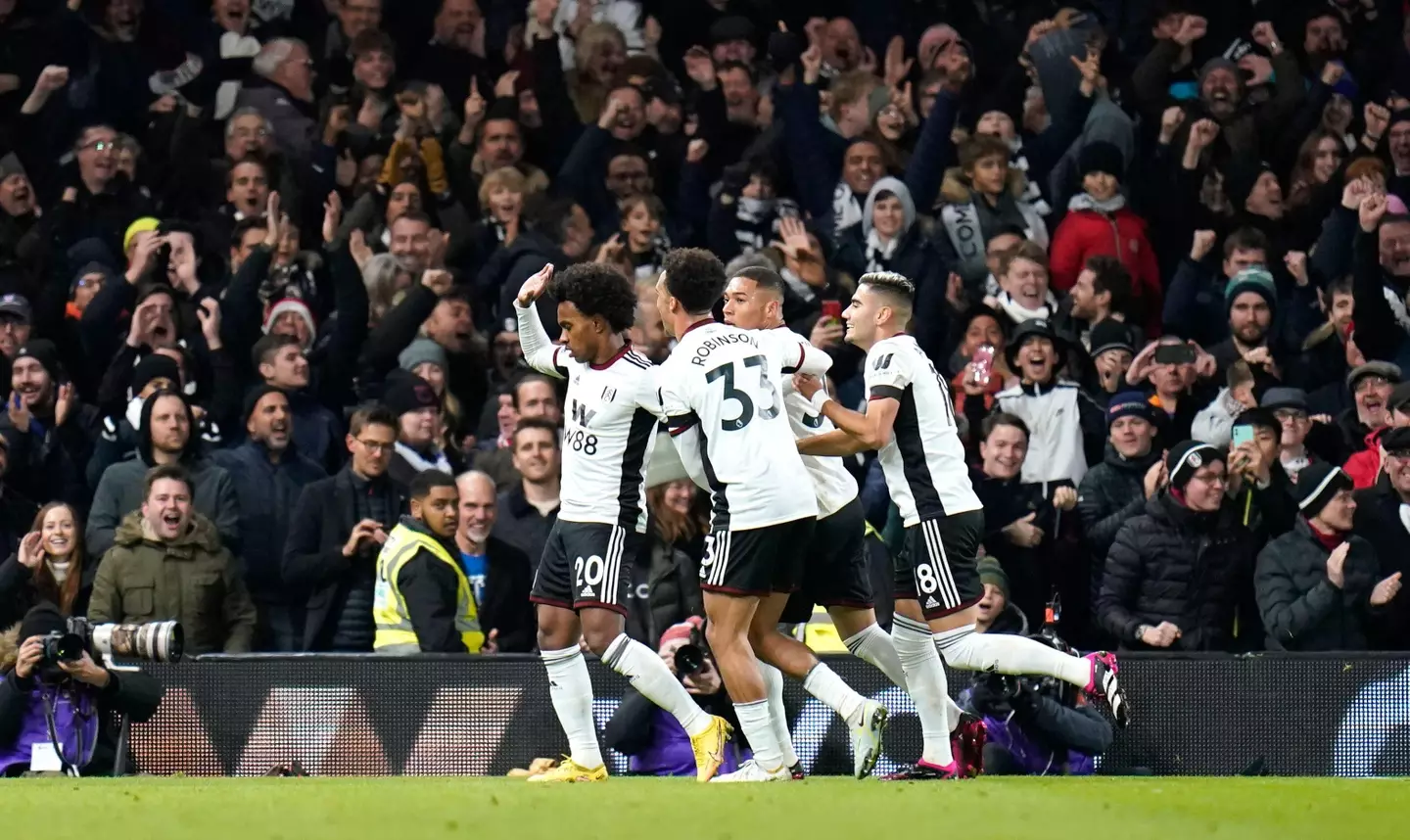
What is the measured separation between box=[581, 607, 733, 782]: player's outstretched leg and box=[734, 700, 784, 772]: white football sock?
0.63 ft

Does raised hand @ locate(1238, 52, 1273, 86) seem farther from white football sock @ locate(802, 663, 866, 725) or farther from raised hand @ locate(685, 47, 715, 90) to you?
white football sock @ locate(802, 663, 866, 725)

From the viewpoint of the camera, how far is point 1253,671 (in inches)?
388

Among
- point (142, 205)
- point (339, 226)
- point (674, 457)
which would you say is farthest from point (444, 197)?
point (674, 457)

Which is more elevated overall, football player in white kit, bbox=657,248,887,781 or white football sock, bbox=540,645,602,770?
football player in white kit, bbox=657,248,887,781

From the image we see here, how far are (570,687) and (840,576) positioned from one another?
114 centimetres

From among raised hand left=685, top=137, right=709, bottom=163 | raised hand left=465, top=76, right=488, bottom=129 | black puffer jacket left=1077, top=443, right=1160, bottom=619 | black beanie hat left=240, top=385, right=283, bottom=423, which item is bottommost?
black puffer jacket left=1077, top=443, right=1160, bottom=619

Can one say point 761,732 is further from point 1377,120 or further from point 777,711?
point 1377,120

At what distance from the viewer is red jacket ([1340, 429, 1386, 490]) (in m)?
11.8

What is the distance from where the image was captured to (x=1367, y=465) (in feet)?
39.0

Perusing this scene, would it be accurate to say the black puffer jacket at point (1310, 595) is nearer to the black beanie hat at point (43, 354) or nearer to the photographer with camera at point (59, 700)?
the photographer with camera at point (59, 700)

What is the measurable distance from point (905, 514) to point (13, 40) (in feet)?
29.5

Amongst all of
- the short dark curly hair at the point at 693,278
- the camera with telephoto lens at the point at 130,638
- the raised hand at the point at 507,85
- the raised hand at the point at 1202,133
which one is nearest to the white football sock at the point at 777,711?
the short dark curly hair at the point at 693,278

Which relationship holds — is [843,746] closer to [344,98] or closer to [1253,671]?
[1253,671]

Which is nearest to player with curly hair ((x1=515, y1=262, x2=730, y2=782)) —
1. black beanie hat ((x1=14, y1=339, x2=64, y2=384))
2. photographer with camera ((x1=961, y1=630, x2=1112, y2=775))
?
photographer with camera ((x1=961, y1=630, x2=1112, y2=775))
